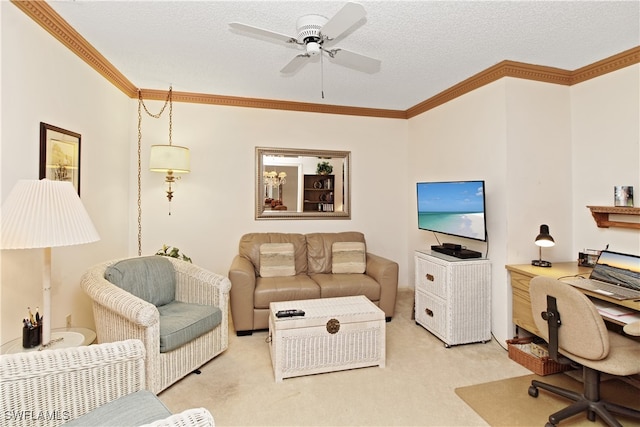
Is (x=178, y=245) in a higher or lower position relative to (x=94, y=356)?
higher

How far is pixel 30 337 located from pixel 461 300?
3.08m

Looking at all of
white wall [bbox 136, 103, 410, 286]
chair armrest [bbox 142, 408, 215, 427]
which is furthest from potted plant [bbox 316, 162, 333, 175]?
chair armrest [bbox 142, 408, 215, 427]

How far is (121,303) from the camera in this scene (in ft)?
7.02

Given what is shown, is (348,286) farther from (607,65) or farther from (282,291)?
(607,65)

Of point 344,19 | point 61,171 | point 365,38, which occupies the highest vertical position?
point 365,38

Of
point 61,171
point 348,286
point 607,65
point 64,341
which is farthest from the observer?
point 348,286

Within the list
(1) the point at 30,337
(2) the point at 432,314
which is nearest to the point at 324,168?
(2) the point at 432,314

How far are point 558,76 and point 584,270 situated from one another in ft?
5.76

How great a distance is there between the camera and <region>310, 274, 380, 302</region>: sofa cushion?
3375 mm

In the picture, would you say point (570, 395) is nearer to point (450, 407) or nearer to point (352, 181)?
point (450, 407)

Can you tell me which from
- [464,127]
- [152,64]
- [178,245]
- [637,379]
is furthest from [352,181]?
[637,379]

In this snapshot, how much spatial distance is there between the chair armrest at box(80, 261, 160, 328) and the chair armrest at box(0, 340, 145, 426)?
0.56m

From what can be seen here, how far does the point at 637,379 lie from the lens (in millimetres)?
2438

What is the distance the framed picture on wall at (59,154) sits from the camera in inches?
88.4
